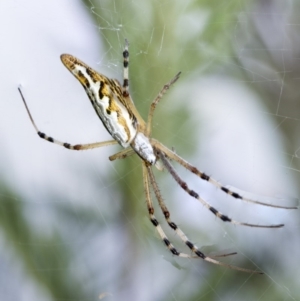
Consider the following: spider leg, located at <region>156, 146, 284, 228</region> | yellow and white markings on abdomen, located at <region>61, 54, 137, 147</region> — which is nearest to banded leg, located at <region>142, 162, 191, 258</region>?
spider leg, located at <region>156, 146, 284, 228</region>

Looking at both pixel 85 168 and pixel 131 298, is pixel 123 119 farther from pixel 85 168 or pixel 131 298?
pixel 131 298

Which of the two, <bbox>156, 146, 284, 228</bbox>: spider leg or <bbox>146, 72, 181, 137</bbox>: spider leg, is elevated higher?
<bbox>146, 72, 181, 137</bbox>: spider leg

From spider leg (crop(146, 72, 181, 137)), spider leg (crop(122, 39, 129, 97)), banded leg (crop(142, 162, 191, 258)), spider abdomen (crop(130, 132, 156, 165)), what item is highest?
Answer: spider leg (crop(122, 39, 129, 97))

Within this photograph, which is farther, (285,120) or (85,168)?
(85,168)

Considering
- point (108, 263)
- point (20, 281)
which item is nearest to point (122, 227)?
point (108, 263)

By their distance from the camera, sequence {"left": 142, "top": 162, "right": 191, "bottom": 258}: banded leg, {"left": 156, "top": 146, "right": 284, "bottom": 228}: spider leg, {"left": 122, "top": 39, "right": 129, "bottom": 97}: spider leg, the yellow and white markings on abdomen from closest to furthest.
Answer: the yellow and white markings on abdomen → {"left": 122, "top": 39, "right": 129, "bottom": 97}: spider leg → {"left": 156, "top": 146, "right": 284, "bottom": 228}: spider leg → {"left": 142, "top": 162, "right": 191, "bottom": 258}: banded leg

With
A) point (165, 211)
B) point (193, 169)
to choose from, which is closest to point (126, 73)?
point (193, 169)

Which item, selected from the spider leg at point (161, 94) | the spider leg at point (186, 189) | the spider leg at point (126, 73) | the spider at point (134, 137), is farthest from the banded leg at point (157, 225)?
the spider leg at point (126, 73)

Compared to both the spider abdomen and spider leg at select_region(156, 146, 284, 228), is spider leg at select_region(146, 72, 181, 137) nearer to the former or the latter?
the spider abdomen

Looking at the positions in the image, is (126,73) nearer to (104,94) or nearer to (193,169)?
(104,94)
